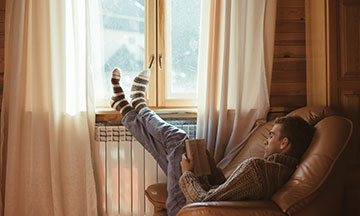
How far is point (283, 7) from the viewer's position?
8.43ft

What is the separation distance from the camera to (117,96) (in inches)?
94.3

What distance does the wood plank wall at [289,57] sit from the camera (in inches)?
101

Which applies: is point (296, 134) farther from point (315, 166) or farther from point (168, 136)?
point (168, 136)

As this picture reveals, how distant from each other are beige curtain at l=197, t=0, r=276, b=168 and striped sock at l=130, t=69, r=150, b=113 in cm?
39

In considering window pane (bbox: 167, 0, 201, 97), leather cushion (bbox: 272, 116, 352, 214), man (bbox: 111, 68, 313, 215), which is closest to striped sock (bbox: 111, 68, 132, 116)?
man (bbox: 111, 68, 313, 215)

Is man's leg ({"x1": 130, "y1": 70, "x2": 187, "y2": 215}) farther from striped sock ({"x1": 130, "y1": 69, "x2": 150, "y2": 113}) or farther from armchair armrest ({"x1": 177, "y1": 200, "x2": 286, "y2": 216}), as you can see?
armchair armrest ({"x1": 177, "y1": 200, "x2": 286, "y2": 216})

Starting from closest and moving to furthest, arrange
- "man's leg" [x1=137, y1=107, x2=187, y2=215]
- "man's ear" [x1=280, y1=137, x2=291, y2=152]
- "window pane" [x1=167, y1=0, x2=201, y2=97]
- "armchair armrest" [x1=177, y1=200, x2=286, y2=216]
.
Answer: "armchair armrest" [x1=177, y1=200, x2=286, y2=216] → "man's ear" [x1=280, y1=137, x2=291, y2=152] → "man's leg" [x1=137, y1=107, x2=187, y2=215] → "window pane" [x1=167, y1=0, x2=201, y2=97]

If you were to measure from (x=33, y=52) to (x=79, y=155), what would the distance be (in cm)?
76

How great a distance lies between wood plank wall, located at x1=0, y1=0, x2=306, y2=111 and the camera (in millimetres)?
2572

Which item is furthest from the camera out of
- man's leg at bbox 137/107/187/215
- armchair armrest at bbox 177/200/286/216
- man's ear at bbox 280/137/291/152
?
man's leg at bbox 137/107/187/215

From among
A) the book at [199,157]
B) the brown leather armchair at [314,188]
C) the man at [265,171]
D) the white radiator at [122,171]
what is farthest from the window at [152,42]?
the brown leather armchair at [314,188]

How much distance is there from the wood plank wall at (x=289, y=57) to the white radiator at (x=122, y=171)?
1037 mm

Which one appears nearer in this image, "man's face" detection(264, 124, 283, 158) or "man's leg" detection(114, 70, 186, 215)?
"man's face" detection(264, 124, 283, 158)

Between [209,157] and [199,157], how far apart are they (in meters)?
0.12
